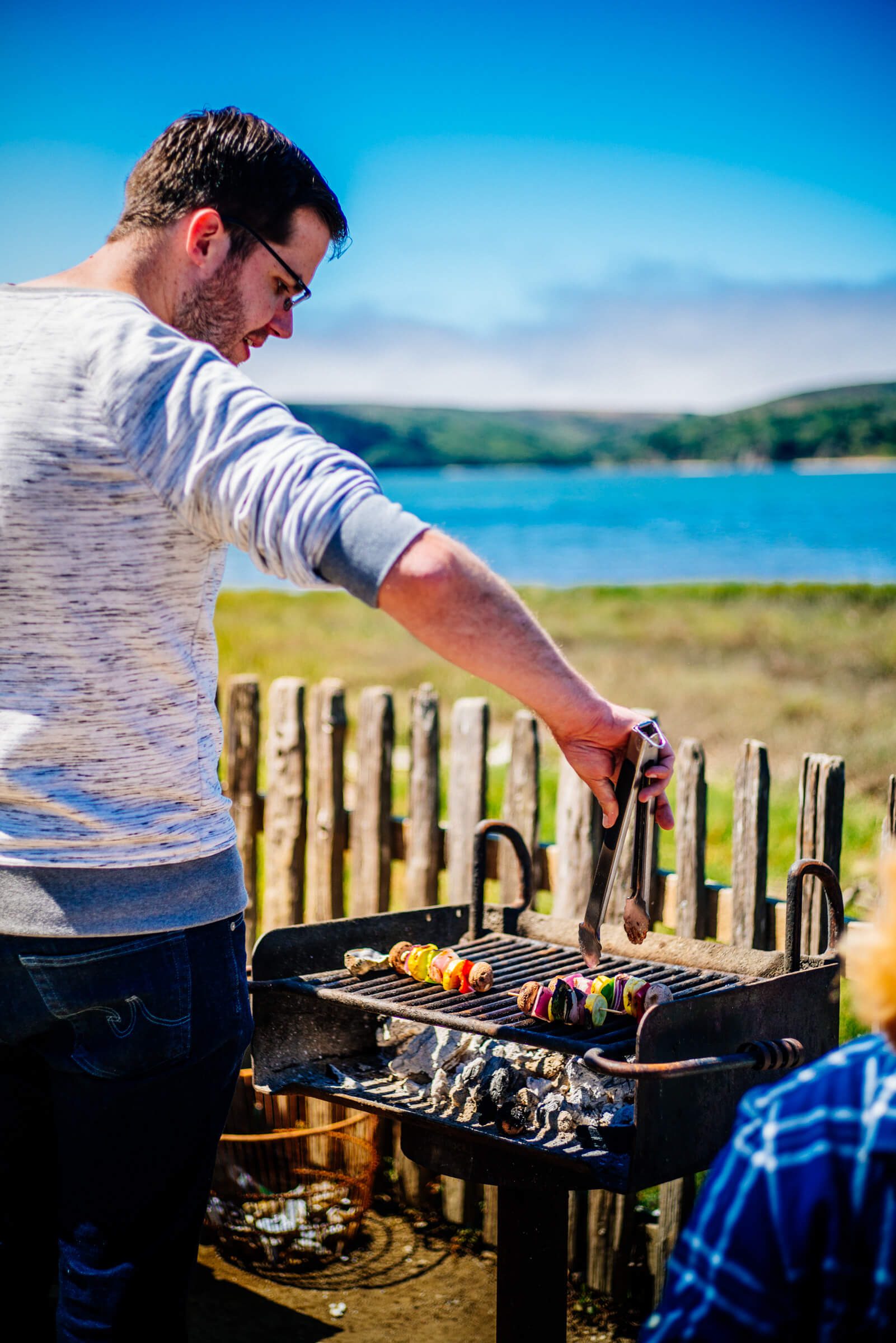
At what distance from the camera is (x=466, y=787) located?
13.7 ft

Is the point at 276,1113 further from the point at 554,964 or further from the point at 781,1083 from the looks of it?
the point at 781,1083

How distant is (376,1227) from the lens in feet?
12.6

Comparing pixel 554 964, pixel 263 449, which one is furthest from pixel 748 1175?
pixel 554 964

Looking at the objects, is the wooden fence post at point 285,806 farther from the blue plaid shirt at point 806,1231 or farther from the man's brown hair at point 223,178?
the blue plaid shirt at point 806,1231

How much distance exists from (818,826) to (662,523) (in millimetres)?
66478

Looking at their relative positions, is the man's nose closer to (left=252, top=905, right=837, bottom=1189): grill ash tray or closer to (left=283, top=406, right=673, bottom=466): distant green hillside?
(left=252, top=905, right=837, bottom=1189): grill ash tray

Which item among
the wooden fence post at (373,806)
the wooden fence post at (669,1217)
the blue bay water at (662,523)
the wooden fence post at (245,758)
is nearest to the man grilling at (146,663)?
the blue bay water at (662,523)

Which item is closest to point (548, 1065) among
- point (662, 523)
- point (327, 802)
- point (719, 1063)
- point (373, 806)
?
point (719, 1063)

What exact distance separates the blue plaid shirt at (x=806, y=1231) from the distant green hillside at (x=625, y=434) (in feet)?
174

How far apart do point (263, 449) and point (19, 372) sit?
376mm

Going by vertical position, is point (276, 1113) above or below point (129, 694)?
below

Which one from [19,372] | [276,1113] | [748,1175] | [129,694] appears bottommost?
[276,1113]

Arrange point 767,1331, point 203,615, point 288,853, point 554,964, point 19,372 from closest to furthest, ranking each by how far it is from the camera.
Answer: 1. point 767,1331
2. point 19,372
3. point 203,615
4. point 554,964
5. point 288,853

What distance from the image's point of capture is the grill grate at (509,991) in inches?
86.2
